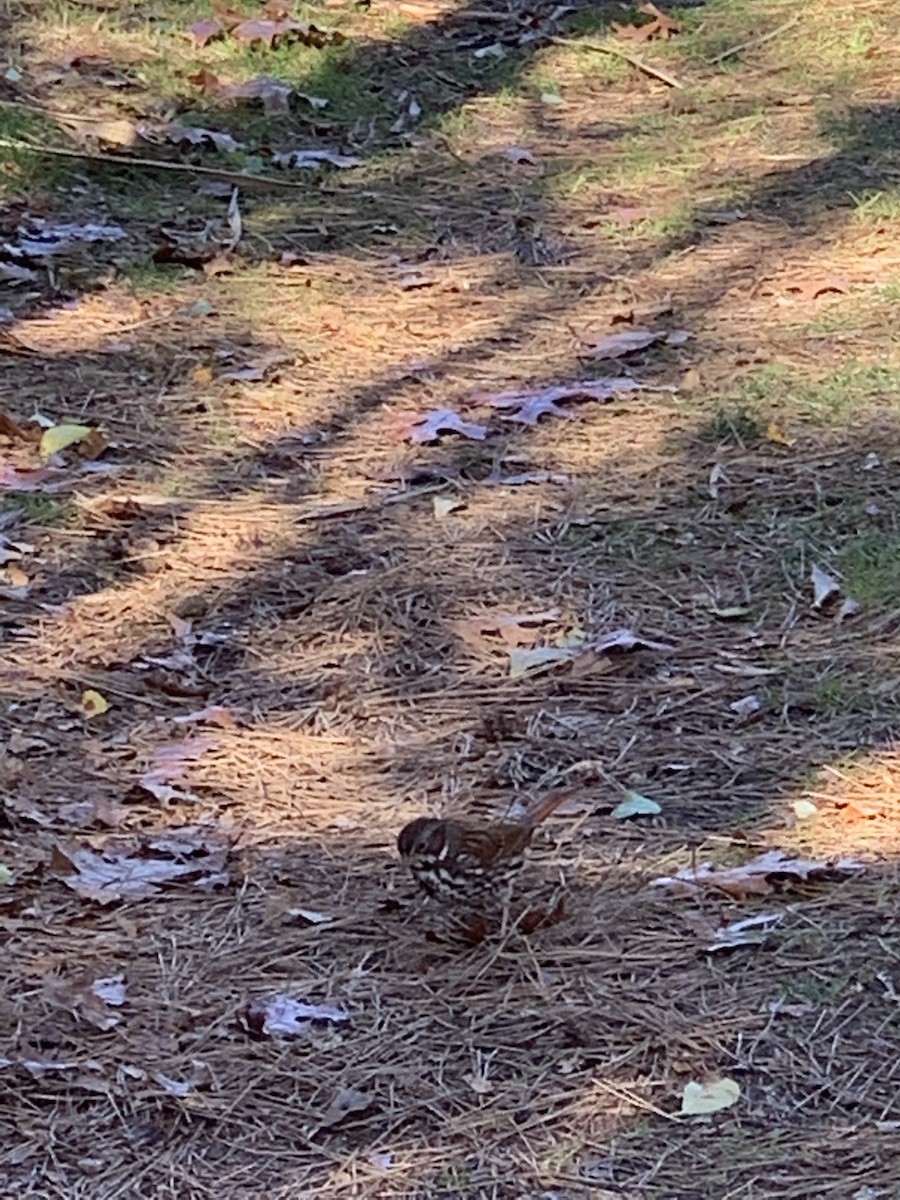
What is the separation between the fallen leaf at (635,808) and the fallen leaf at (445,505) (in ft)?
3.37

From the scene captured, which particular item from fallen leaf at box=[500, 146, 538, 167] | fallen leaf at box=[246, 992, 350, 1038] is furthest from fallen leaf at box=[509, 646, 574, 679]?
fallen leaf at box=[500, 146, 538, 167]

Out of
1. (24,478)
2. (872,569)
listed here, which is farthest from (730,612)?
(24,478)

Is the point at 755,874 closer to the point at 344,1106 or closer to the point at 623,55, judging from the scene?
the point at 344,1106

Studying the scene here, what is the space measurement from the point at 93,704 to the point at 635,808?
880 millimetres

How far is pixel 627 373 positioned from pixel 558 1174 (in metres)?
2.41

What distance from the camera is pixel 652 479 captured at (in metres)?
3.68

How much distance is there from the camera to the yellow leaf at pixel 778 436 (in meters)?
3.77

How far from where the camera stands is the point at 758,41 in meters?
6.12

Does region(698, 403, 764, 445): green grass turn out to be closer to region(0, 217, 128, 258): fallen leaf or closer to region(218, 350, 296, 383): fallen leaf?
region(218, 350, 296, 383): fallen leaf

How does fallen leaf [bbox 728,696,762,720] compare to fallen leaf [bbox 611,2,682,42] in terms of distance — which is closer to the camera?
fallen leaf [bbox 728,696,762,720]

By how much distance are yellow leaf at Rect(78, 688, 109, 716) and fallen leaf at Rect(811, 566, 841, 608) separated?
3.90 feet

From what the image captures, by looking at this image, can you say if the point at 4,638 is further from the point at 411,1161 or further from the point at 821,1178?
the point at 821,1178

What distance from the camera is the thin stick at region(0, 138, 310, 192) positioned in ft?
16.8

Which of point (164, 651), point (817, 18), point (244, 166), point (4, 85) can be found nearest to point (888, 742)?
point (164, 651)
